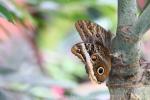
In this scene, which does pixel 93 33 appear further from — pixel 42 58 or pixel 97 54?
pixel 42 58

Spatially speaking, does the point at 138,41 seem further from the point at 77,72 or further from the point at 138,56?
the point at 77,72

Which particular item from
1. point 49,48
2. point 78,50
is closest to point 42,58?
point 49,48

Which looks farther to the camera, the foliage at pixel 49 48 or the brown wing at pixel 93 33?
the foliage at pixel 49 48

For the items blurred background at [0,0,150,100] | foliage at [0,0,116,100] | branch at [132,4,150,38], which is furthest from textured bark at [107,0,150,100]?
foliage at [0,0,116,100]

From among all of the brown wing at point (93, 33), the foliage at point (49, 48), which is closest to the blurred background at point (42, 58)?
the foliage at point (49, 48)

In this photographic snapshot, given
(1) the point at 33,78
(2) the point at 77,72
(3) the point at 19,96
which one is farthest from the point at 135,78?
(2) the point at 77,72

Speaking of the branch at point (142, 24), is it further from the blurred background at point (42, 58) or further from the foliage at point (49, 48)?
the foliage at point (49, 48)

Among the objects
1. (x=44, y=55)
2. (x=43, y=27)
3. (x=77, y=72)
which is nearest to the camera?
(x=44, y=55)

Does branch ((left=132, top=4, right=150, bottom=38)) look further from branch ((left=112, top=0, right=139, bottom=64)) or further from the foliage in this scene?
the foliage
